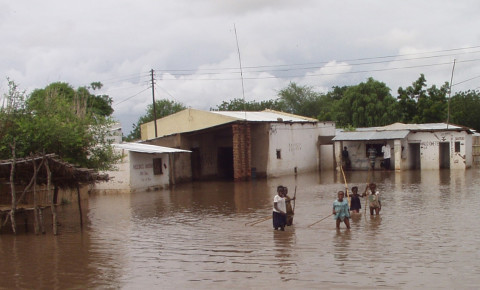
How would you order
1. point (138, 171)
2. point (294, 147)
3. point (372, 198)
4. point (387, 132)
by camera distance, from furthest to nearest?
point (294, 147) → point (387, 132) → point (138, 171) → point (372, 198)

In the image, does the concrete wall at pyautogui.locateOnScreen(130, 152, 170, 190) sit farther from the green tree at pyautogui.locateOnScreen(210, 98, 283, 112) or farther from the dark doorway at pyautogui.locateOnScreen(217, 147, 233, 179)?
the green tree at pyautogui.locateOnScreen(210, 98, 283, 112)

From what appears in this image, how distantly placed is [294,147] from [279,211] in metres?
23.5

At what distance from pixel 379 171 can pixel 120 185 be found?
17.4 meters

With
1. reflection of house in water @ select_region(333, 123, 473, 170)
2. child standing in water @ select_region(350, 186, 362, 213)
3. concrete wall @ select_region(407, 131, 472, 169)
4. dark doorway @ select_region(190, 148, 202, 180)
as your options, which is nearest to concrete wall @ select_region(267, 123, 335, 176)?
reflection of house in water @ select_region(333, 123, 473, 170)

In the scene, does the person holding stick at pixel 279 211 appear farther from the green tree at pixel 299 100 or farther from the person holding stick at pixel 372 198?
the green tree at pixel 299 100

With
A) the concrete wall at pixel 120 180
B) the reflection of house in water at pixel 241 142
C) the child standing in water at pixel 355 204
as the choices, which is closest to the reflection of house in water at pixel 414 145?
the reflection of house in water at pixel 241 142

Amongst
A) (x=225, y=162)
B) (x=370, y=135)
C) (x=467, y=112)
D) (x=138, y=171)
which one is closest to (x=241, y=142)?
(x=225, y=162)

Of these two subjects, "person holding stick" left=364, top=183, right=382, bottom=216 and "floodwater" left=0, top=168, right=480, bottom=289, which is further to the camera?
"person holding stick" left=364, top=183, right=382, bottom=216

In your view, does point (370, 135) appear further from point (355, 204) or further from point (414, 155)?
point (355, 204)

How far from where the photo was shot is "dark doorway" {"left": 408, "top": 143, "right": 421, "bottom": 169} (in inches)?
1489

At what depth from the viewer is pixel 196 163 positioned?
36.0 meters

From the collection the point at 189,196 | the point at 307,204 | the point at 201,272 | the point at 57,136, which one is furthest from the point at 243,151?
the point at 201,272

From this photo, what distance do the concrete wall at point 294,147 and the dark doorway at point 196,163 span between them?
490 centimetres

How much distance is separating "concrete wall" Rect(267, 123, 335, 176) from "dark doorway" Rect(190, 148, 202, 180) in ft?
16.1
